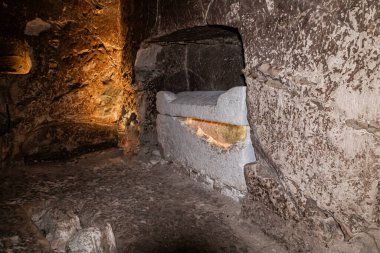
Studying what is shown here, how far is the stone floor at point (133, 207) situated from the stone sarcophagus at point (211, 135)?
15 centimetres

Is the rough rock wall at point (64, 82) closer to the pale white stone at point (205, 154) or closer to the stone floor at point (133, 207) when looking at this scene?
the stone floor at point (133, 207)

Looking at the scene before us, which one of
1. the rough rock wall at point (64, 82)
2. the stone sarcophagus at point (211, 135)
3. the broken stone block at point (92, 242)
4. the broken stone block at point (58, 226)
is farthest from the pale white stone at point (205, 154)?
the broken stone block at point (58, 226)

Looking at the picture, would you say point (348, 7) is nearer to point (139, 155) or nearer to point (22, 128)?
point (139, 155)

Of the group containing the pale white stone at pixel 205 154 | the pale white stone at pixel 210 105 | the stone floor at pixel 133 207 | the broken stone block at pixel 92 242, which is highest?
the pale white stone at pixel 210 105

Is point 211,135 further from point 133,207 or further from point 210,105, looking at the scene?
point 133,207

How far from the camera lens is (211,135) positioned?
2.21 meters

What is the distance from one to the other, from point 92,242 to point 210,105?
3.74ft

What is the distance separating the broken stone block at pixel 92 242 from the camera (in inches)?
52.8

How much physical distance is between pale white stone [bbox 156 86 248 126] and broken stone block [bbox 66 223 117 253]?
99cm

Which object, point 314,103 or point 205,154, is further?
point 205,154

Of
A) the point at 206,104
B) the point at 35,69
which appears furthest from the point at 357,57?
the point at 35,69

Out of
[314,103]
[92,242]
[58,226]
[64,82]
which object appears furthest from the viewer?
[64,82]

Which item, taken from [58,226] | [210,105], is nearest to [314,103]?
[210,105]

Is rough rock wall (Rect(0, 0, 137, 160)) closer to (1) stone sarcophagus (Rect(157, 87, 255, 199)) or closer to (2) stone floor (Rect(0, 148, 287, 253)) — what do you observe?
(2) stone floor (Rect(0, 148, 287, 253))
